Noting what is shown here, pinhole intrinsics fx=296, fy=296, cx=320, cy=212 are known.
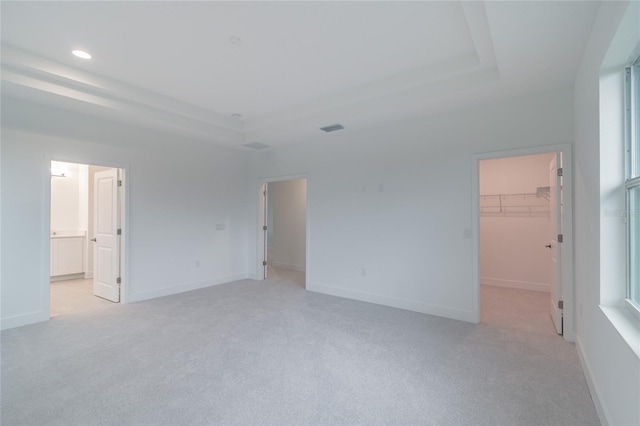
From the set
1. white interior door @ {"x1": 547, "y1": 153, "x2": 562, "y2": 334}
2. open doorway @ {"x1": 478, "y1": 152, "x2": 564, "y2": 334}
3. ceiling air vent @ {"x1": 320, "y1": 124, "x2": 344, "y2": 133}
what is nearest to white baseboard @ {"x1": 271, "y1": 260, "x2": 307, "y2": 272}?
ceiling air vent @ {"x1": 320, "y1": 124, "x2": 344, "y2": 133}

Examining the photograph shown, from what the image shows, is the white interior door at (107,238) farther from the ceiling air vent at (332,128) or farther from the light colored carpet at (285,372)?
the ceiling air vent at (332,128)

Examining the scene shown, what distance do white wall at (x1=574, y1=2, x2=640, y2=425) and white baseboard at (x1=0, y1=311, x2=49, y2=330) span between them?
5.38m

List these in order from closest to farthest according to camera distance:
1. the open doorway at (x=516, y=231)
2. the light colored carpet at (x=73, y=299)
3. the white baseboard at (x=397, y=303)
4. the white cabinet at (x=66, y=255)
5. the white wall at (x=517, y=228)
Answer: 1. the white baseboard at (x=397, y=303)
2. the light colored carpet at (x=73, y=299)
3. the open doorway at (x=516, y=231)
4. the white wall at (x=517, y=228)
5. the white cabinet at (x=66, y=255)

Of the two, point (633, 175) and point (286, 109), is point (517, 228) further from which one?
point (286, 109)

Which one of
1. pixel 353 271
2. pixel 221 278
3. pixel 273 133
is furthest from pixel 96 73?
pixel 353 271

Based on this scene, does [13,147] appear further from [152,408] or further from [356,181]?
[356,181]

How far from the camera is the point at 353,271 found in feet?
15.5

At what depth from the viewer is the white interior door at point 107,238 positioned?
4.46 metres

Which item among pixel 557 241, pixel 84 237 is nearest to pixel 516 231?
pixel 557 241

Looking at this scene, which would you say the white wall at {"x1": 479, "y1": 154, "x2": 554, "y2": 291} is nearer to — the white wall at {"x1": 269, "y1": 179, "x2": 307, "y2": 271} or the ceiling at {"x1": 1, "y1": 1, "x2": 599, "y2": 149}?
the ceiling at {"x1": 1, "y1": 1, "x2": 599, "y2": 149}

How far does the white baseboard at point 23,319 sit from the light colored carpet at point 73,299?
222 mm

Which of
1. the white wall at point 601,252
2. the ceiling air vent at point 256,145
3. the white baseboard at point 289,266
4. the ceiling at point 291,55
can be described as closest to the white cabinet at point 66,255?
the ceiling at point 291,55

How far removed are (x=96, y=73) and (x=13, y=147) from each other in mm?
1340

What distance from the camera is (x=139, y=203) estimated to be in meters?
4.57
